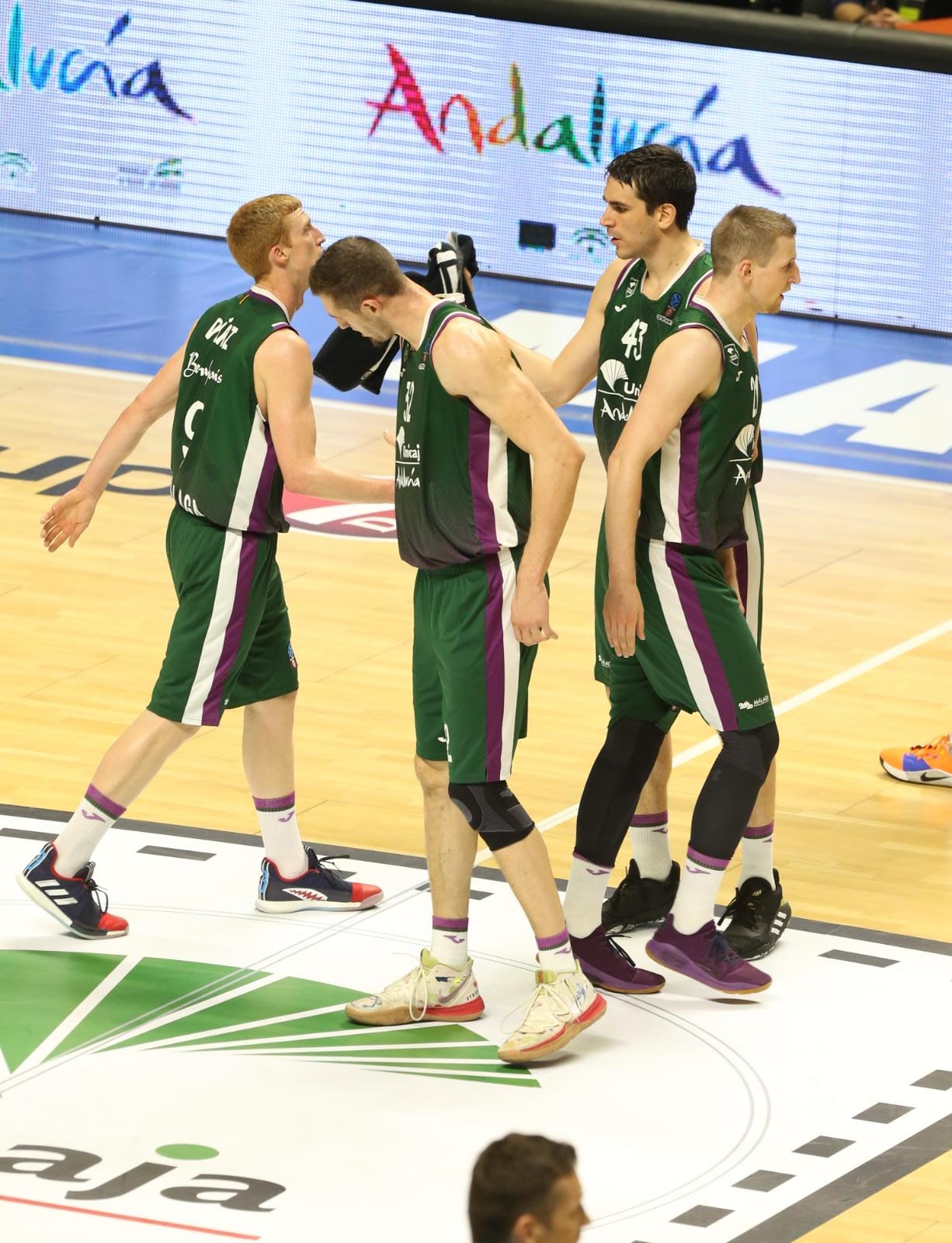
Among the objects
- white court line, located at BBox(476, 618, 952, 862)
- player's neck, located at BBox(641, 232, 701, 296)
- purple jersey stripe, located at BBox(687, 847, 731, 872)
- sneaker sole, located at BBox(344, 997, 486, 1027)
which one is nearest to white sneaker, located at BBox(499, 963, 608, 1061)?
sneaker sole, located at BBox(344, 997, 486, 1027)

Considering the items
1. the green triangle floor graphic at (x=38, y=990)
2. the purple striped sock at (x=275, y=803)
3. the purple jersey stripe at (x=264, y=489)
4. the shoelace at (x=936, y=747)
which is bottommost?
the green triangle floor graphic at (x=38, y=990)

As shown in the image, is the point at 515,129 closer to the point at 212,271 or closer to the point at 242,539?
the point at 212,271

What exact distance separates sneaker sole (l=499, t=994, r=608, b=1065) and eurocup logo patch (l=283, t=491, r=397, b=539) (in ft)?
15.2

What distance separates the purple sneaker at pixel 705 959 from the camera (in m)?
5.75

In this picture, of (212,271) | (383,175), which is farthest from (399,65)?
(212,271)

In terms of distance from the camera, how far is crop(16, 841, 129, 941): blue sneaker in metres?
5.94

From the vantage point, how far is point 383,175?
14820 millimetres

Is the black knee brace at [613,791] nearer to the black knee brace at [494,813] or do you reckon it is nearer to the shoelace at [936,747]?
the black knee brace at [494,813]

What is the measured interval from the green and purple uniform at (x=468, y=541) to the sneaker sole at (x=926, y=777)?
2298 mm

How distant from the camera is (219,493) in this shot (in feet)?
19.6

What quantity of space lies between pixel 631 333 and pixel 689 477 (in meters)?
0.45

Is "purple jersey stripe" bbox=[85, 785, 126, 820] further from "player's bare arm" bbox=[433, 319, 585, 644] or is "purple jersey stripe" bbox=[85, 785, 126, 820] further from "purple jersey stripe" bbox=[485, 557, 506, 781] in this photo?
"player's bare arm" bbox=[433, 319, 585, 644]

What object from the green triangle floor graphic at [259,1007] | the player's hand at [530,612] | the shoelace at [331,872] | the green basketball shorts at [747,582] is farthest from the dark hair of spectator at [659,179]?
the green triangle floor graphic at [259,1007]

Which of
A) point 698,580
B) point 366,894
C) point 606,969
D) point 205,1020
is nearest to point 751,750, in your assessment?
point 698,580
